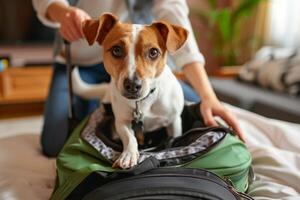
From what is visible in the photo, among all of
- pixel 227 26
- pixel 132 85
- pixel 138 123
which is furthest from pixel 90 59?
pixel 227 26

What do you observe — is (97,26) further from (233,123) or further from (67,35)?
(233,123)

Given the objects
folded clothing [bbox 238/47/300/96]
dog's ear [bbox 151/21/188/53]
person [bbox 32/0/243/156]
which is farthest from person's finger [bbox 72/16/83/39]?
folded clothing [bbox 238/47/300/96]

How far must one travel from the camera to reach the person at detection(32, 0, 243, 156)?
38.9 inches

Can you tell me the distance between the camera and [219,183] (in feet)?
2.23

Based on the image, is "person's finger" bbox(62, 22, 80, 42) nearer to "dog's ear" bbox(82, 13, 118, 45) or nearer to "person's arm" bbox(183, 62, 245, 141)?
"dog's ear" bbox(82, 13, 118, 45)

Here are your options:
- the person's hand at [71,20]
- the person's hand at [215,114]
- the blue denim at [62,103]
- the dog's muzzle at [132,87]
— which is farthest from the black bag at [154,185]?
the blue denim at [62,103]

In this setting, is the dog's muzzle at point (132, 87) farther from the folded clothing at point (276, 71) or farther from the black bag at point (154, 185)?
the folded clothing at point (276, 71)

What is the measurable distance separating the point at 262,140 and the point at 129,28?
0.58 metres

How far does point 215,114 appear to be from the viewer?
101 centimetres

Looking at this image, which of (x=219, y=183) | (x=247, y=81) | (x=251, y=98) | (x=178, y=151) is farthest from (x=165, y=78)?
(x=247, y=81)

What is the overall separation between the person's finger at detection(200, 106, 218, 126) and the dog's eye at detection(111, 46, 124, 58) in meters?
0.29

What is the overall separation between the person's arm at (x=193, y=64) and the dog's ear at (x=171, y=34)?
160mm

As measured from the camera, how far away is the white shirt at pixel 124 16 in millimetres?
1134

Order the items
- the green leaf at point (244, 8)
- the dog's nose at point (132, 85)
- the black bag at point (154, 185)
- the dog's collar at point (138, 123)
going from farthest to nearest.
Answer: the green leaf at point (244, 8), the dog's collar at point (138, 123), the dog's nose at point (132, 85), the black bag at point (154, 185)
